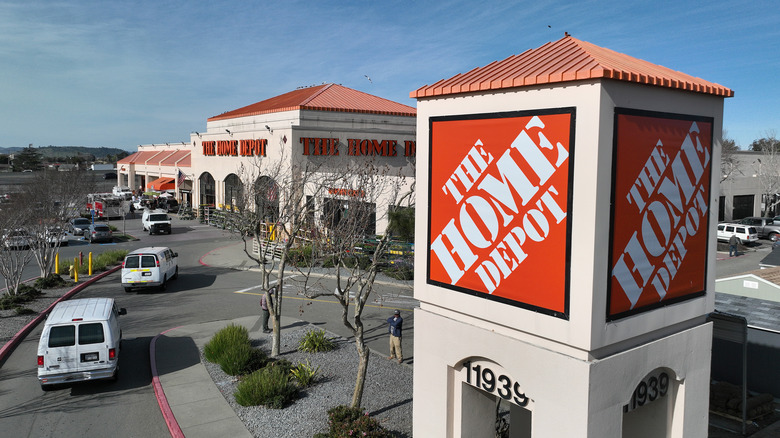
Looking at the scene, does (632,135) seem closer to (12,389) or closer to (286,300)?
(12,389)

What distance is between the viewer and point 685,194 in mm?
7844

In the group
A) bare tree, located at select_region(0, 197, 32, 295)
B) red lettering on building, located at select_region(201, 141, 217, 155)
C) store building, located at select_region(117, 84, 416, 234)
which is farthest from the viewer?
red lettering on building, located at select_region(201, 141, 217, 155)

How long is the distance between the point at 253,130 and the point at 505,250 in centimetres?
3603

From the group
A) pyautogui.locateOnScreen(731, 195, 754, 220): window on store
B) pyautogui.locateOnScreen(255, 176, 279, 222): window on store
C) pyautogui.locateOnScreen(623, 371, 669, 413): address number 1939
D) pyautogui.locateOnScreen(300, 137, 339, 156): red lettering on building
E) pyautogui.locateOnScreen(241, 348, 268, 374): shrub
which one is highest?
pyautogui.locateOnScreen(300, 137, 339, 156): red lettering on building

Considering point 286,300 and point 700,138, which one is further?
point 286,300

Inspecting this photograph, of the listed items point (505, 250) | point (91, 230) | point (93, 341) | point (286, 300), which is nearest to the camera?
point (505, 250)

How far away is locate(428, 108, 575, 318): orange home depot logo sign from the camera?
22.5 ft

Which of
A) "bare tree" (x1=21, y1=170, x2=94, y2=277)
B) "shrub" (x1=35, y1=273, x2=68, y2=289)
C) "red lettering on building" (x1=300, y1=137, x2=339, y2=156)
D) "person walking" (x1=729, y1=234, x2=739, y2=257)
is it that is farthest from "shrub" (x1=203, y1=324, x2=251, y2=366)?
"person walking" (x1=729, y1=234, x2=739, y2=257)

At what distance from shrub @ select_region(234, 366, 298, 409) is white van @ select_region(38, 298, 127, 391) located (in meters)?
3.38

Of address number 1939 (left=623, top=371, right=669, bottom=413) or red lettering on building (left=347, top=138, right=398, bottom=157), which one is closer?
address number 1939 (left=623, top=371, right=669, bottom=413)

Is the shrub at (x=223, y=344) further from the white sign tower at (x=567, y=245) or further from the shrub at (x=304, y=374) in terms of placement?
the white sign tower at (x=567, y=245)

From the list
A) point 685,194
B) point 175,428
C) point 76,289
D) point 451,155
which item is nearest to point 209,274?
point 76,289

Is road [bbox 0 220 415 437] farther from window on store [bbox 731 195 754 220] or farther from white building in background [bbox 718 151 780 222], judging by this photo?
window on store [bbox 731 195 754 220]

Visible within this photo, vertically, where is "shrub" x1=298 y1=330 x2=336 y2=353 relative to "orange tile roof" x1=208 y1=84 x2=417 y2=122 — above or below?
below
